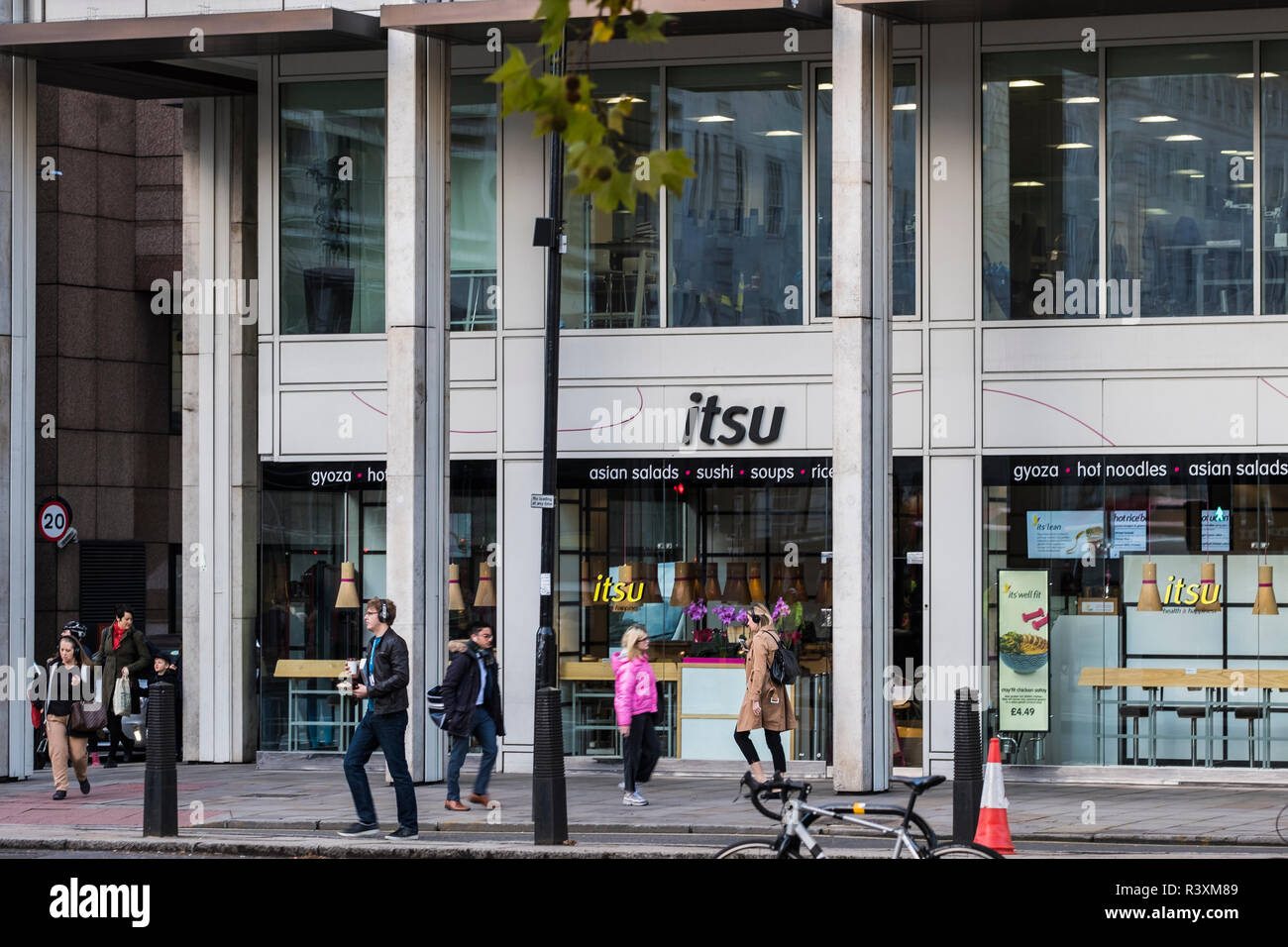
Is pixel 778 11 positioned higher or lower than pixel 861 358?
higher

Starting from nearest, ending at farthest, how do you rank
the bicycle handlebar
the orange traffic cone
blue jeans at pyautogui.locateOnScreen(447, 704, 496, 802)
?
the bicycle handlebar
the orange traffic cone
blue jeans at pyautogui.locateOnScreen(447, 704, 496, 802)

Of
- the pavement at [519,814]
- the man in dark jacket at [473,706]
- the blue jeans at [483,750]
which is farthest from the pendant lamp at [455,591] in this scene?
the blue jeans at [483,750]

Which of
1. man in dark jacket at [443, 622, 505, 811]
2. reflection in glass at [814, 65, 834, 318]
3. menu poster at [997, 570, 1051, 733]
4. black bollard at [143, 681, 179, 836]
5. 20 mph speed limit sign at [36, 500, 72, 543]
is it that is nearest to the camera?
black bollard at [143, 681, 179, 836]

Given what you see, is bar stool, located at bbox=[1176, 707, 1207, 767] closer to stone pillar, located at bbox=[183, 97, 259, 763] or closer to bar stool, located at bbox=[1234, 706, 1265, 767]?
bar stool, located at bbox=[1234, 706, 1265, 767]

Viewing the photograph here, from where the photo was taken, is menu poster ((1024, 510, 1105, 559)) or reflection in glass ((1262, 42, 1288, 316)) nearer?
reflection in glass ((1262, 42, 1288, 316))

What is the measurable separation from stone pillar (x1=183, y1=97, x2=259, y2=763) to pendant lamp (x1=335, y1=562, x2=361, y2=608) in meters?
1.50

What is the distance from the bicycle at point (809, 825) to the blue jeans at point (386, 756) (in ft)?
17.6

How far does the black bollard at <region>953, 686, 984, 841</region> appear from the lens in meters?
12.9

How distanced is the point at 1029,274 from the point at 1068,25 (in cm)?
258

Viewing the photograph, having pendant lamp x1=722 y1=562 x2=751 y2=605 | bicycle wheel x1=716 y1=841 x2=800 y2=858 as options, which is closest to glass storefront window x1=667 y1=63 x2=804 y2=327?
pendant lamp x1=722 y1=562 x2=751 y2=605

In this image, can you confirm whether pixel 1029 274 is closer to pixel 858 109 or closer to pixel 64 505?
pixel 858 109

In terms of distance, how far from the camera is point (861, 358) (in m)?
17.3
